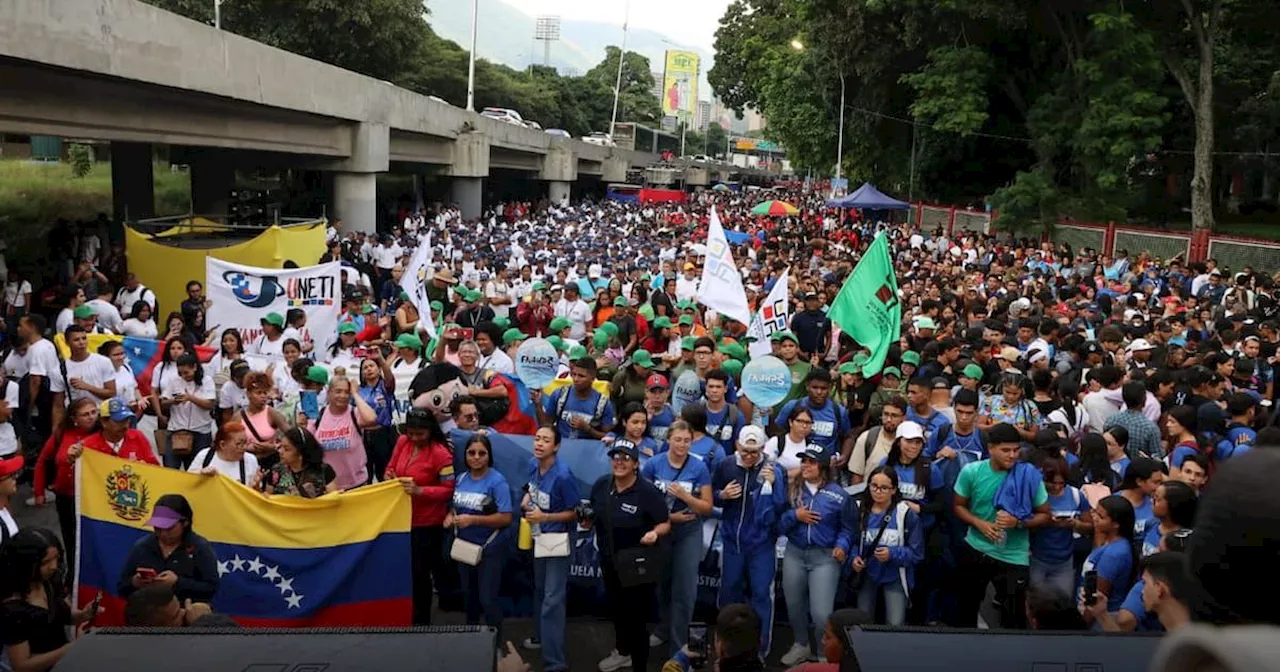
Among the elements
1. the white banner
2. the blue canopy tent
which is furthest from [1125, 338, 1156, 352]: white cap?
A: the blue canopy tent

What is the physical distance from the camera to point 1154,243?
25.0 m

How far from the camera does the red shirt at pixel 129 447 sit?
22.5ft

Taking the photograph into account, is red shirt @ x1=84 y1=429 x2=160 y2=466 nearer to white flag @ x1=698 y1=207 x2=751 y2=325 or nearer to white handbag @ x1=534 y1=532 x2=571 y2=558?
white handbag @ x1=534 y1=532 x2=571 y2=558

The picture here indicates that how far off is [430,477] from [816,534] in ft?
7.85

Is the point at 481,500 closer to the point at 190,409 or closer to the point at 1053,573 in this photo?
the point at 1053,573

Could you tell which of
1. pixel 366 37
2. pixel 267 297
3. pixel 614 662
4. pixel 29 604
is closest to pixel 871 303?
pixel 614 662

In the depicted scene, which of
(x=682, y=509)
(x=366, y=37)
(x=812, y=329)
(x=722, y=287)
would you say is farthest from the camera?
(x=366, y=37)

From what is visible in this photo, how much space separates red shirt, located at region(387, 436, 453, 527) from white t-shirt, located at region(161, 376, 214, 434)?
2.81m

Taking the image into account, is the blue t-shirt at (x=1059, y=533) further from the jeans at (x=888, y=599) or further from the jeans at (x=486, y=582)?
the jeans at (x=486, y=582)

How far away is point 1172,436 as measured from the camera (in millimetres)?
7453

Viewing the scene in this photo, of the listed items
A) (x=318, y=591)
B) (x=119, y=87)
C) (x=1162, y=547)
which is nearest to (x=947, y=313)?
(x=1162, y=547)

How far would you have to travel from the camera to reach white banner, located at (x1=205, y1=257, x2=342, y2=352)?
11.6 metres

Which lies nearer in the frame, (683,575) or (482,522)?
(482,522)

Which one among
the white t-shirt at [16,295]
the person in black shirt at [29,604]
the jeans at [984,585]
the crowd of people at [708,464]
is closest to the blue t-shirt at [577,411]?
the crowd of people at [708,464]
